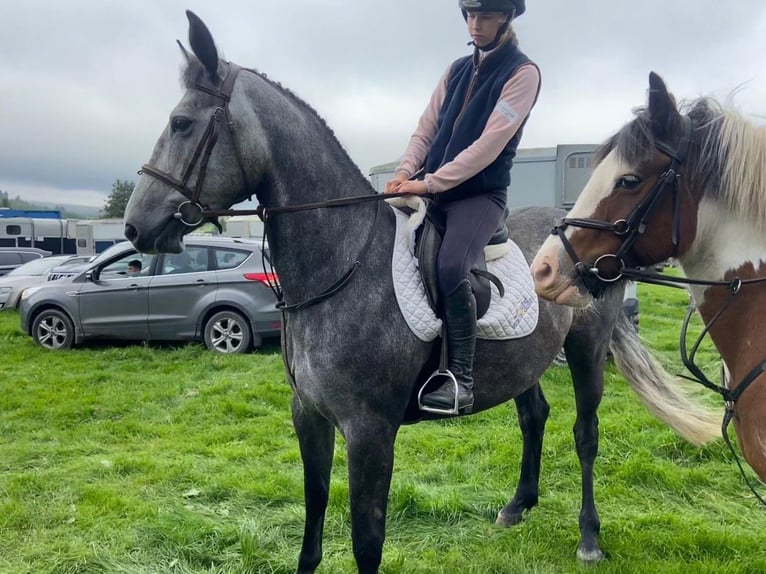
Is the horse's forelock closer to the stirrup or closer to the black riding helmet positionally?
the black riding helmet

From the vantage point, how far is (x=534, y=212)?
4.01 m

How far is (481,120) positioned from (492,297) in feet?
2.94

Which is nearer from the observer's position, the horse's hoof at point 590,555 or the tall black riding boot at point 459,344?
the tall black riding boot at point 459,344

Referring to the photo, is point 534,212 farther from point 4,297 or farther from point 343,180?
point 4,297

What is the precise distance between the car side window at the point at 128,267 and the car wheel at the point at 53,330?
41.4 inches

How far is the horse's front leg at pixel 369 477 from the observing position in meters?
2.57

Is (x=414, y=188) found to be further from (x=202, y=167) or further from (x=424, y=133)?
(x=202, y=167)

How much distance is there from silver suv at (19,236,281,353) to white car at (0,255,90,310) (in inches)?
194

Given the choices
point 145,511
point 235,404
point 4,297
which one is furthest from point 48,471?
point 4,297

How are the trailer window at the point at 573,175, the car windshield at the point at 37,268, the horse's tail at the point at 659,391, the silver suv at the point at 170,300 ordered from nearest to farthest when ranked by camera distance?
the horse's tail at the point at 659,391 < the silver suv at the point at 170,300 < the trailer window at the point at 573,175 < the car windshield at the point at 37,268

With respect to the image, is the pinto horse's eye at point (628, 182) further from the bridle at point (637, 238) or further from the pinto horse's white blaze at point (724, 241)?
the pinto horse's white blaze at point (724, 241)

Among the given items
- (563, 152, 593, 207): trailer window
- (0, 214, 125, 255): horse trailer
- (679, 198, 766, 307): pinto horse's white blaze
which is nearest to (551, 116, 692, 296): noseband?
(679, 198, 766, 307): pinto horse's white blaze

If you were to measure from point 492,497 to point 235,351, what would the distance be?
6008 millimetres

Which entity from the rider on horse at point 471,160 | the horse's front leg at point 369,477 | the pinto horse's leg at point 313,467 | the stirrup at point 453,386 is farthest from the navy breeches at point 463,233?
the pinto horse's leg at point 313,467
